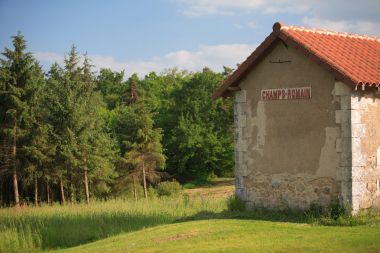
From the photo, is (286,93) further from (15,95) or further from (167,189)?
(167,189)

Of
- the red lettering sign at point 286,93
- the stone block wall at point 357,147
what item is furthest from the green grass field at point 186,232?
the red lettering sign at point 286,93

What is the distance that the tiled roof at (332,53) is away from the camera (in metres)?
14.5

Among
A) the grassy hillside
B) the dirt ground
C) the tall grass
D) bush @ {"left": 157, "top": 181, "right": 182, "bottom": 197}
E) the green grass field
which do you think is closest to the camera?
the grassy hillside

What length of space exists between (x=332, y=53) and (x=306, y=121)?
2000 millimetres

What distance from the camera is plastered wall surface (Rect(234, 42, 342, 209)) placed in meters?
15.0

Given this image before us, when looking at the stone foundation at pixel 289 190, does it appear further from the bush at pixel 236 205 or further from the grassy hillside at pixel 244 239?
the grassy hillside at pixel 244 239

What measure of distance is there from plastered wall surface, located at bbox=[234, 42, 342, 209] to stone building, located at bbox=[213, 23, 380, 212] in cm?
3

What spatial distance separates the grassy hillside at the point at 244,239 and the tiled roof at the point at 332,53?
3.94m

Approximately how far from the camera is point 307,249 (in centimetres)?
1097

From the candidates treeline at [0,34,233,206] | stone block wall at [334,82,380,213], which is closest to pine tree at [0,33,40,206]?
treeline at [0,34,233,206]

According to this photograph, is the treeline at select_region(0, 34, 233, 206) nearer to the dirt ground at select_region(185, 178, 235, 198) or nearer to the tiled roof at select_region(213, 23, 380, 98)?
the dirt ground at select_region(185, 178, 235, 198)

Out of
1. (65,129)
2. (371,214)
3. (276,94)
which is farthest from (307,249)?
(65,129)

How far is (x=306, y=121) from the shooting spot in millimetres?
15375

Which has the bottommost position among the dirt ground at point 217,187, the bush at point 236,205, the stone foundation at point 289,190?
the dirt ground at point 217,187
